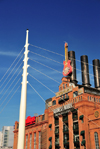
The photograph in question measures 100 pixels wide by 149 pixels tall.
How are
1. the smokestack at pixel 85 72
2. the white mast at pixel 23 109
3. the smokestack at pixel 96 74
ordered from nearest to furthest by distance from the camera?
the white mast at pixel 23 109, the smokestack at pixel 85 72, the smokestack at pixel 96 74

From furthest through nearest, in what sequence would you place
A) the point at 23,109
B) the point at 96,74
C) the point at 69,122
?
the point at 96,74
the point at 69,122
the point at 23,109

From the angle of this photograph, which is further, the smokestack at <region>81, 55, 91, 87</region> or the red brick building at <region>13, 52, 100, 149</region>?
the smokestack at <region>81, 55, 91, 87</region>

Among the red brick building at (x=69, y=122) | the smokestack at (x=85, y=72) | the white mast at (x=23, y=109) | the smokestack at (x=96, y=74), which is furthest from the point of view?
the smokestack at (x=96, y=74)

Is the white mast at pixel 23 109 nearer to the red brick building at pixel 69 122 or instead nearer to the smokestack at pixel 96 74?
the red brick building at pixel 69 122

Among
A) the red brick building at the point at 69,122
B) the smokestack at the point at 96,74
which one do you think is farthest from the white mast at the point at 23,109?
the smokestack at the point at 96,74

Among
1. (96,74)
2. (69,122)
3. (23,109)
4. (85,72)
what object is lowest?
(23,109)

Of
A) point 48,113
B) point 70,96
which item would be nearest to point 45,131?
point 48,113

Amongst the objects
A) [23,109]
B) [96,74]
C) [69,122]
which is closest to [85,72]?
[96,74]

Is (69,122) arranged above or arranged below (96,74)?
below

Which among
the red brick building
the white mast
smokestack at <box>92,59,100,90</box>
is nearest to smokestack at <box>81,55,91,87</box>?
smokestack at <box>92,59,100,90</box>

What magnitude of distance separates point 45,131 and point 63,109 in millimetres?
14479

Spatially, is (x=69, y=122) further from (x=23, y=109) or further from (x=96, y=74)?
(x=23, y=109)

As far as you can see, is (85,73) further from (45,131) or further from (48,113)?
(45,131)

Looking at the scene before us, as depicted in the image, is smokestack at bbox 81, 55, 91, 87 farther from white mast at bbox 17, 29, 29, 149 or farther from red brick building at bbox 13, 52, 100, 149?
white mast at bbox 17, 29, 29, 149
